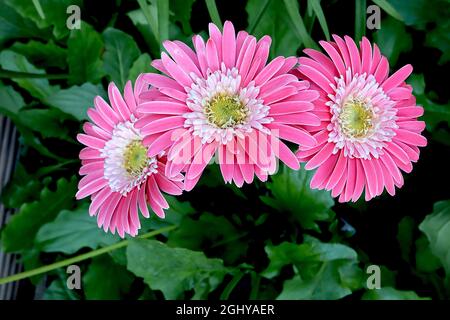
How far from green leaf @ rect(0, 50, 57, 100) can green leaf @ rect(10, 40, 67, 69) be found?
42 millimetres

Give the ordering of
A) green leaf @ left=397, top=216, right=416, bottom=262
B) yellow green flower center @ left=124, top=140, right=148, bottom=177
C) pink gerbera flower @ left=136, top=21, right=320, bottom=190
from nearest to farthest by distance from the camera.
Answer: pink gerbera flower @ left=136, top=21, right=320, bottom=190, yellow green flower center @ left=124, top=140, right=148, bottom=177, green leaf @ left=397, top=216, right=416, bottom=262

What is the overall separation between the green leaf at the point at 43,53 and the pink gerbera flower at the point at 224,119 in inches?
21.3

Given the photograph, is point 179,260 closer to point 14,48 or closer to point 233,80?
point 233,80

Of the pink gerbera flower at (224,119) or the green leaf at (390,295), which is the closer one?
the pink gerbera flower at (224,119)

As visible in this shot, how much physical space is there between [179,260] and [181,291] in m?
0.09

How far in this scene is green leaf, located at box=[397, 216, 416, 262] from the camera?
833 millimetres

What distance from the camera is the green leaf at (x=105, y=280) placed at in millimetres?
900

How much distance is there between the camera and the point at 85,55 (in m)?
0.88

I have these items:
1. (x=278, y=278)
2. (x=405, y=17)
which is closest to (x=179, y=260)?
(x=278, y=278)

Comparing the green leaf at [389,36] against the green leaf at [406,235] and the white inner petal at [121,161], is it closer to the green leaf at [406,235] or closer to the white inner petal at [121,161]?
the green leaf at [406,235]

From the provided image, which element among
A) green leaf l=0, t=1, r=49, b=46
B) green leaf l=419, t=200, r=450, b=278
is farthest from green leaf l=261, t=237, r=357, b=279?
green leaf l=0, t=1, r=49, b=46

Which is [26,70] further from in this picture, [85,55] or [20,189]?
[20,189]

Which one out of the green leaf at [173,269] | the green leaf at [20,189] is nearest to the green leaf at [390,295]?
the green leaf at [173,269]

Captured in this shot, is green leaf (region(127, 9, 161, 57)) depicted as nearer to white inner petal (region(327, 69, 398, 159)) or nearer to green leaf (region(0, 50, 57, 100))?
green leaf (region(0, 50, 57, 100))
